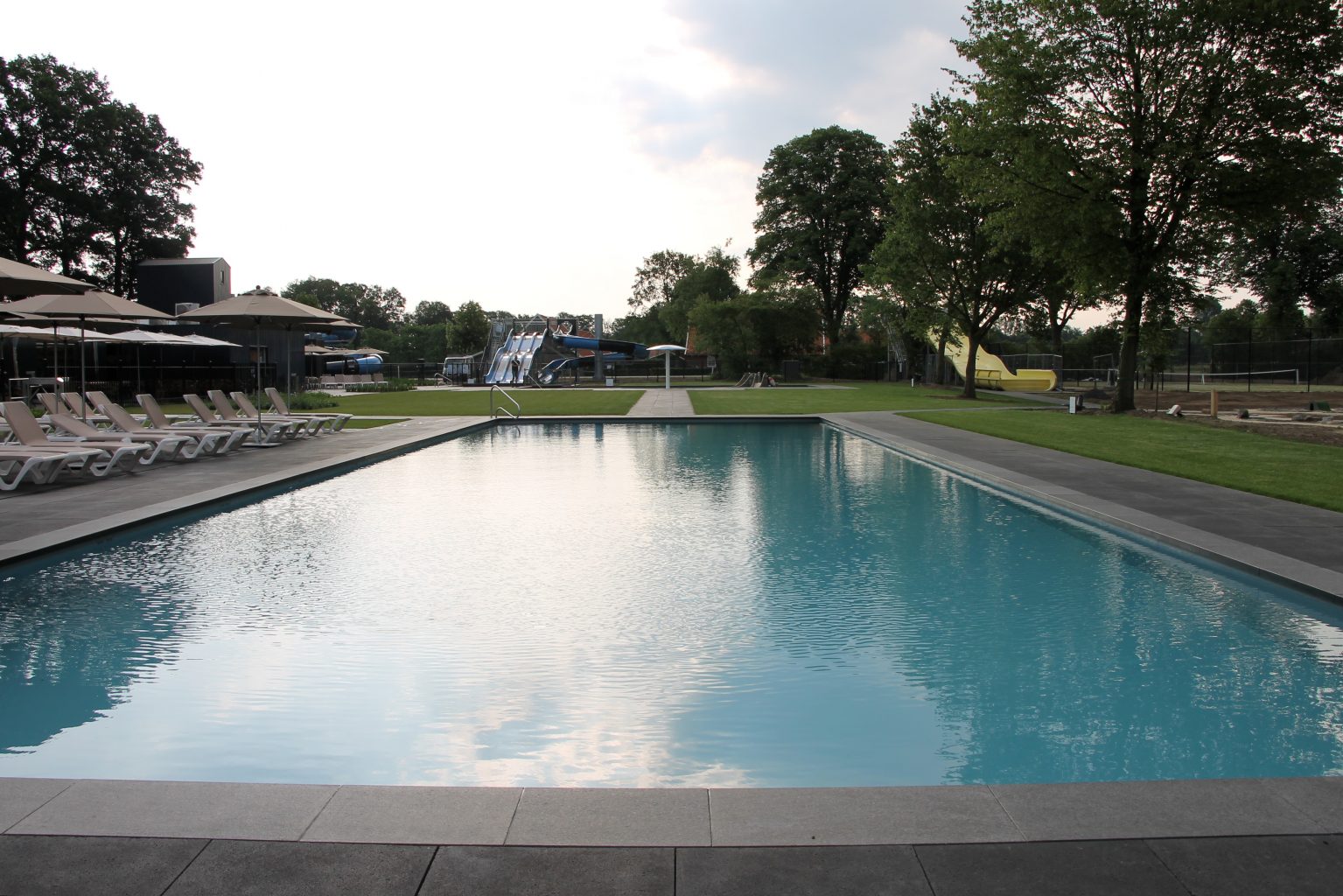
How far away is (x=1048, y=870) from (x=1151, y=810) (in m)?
0.66

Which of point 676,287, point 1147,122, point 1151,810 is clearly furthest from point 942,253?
point 676,287

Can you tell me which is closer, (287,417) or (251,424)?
(251,424)

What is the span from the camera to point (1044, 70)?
78.5 feet

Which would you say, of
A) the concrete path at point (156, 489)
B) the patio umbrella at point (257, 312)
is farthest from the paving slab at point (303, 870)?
the patio umbrella at point (257, 312)

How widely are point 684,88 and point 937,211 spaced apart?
15.9 metres

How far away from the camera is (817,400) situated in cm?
3272

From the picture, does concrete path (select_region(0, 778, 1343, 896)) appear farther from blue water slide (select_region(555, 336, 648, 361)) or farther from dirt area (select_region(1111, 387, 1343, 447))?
blue water slide (select_region(555, 336, 648, 361))

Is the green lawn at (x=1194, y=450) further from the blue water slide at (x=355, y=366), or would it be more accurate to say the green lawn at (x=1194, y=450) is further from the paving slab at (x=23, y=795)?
the blue water slide at (x=355, y=366)

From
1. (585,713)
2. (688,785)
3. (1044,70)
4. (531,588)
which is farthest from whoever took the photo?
(1044,70)

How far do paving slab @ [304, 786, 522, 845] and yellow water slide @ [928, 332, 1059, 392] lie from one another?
4222 centimetres

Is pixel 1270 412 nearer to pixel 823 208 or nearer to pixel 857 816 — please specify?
pixel 857 816

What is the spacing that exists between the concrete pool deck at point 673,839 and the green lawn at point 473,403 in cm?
2292

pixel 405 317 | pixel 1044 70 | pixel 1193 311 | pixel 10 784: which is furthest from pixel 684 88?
pixel 405 317

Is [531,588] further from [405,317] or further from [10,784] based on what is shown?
[405,317]
